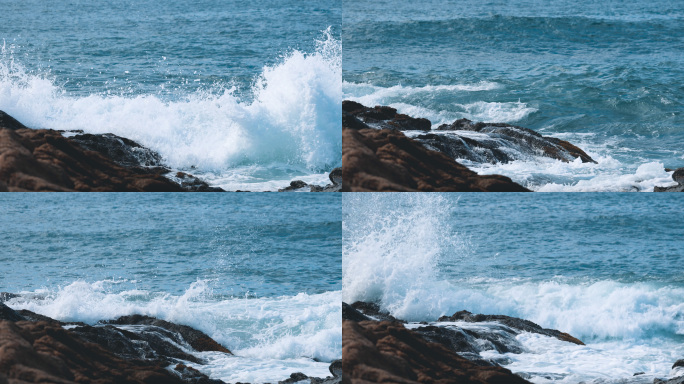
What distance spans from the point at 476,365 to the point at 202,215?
2884 millimetres

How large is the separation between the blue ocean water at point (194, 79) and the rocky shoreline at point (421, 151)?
0.22 meters

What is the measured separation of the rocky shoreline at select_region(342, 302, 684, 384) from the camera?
531 centimetres

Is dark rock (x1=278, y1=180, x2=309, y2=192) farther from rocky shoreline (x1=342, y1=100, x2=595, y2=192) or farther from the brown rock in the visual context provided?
the brown rock

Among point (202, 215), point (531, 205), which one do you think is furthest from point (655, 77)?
point (202, 215)

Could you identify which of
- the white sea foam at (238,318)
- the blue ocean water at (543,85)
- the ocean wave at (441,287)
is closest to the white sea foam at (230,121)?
the blue ocean water at (543,85)

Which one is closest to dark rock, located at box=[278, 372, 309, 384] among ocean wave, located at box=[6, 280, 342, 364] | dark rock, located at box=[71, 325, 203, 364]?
ocean wave, located at box=[6, 280, 342, 364]

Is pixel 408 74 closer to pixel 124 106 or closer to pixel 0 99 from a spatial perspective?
pixel 124 106

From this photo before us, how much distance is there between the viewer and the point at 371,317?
215 inches

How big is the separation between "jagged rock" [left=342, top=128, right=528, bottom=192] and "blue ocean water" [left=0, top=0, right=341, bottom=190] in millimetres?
333

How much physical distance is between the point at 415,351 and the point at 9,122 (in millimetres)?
3386

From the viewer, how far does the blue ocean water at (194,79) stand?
5684 millimetres

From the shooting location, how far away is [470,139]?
17.6ft

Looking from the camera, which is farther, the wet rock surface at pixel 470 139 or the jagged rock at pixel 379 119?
the jagged rock at pixel 379 119

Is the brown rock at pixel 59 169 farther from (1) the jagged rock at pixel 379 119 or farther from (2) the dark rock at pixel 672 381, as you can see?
(2) the dark rock at pixel 672 381
